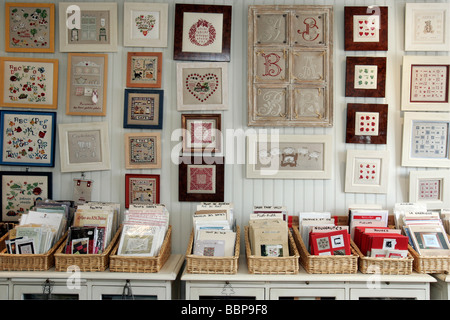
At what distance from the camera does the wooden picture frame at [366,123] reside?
117 inches

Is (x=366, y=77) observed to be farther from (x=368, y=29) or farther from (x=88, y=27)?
(x=88, y=27)

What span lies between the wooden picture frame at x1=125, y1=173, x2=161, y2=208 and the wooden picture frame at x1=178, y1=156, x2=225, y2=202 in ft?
0.59

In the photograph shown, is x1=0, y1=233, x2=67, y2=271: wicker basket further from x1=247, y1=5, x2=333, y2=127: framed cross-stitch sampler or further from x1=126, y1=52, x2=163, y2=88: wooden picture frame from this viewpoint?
x1=247, y1=5, x2=333, y2=127: framed cross-stitch sampler

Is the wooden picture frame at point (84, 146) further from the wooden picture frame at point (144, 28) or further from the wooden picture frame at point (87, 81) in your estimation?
the wooden picture frame at point (144, 28)

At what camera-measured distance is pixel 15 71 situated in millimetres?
3057

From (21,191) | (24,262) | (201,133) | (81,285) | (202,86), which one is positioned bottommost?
(81,285)

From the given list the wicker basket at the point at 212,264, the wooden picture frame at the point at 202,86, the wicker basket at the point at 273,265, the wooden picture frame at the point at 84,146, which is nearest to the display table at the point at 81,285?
the wicker basket at the point at 212,264

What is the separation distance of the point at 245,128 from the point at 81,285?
1.47 m

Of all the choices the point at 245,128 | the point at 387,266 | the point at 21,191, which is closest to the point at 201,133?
the point at 245,128

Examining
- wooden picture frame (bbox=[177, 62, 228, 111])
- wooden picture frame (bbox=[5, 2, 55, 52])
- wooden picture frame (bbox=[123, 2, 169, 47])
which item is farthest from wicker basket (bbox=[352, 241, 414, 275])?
wooden picture frame (bbox=[5, 2, 55, 52])

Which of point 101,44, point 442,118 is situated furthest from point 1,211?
point 442,118

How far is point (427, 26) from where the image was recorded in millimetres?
2980

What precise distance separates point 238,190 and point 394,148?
3.75 ft

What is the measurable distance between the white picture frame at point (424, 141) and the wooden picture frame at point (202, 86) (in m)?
1.28
